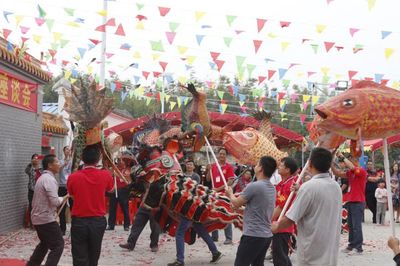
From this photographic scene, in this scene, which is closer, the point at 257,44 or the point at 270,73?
the point at 257,44

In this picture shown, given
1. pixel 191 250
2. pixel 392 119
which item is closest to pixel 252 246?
pixel 392 119

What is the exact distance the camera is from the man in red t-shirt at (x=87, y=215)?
19.9 feet

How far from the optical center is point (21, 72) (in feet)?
37.7

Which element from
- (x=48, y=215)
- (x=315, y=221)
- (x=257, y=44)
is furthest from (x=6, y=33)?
(x=315, y=221)

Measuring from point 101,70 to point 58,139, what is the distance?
325cm

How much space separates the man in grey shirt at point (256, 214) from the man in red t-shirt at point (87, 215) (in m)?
1.47

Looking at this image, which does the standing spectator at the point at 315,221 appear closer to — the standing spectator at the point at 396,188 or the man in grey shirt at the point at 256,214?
the man in grey shirt at the point at 256,214

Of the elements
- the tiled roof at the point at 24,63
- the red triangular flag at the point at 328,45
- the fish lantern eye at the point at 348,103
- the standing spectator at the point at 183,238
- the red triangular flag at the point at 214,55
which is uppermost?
the red triangular flag at the point at 214,55

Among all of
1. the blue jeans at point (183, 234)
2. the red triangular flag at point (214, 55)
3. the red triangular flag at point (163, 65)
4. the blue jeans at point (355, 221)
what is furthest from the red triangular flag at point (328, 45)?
the blue jeans at point (183, 234)

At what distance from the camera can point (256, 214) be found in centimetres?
596

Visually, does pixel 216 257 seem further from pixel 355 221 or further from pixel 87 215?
pixel 87 215

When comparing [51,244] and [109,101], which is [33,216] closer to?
[51,244]

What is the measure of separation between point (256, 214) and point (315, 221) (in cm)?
145

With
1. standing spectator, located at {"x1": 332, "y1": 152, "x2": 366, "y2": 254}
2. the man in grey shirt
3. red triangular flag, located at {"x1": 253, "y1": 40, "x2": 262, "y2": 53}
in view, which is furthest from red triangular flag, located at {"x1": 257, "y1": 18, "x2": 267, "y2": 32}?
the man in grey shirt
